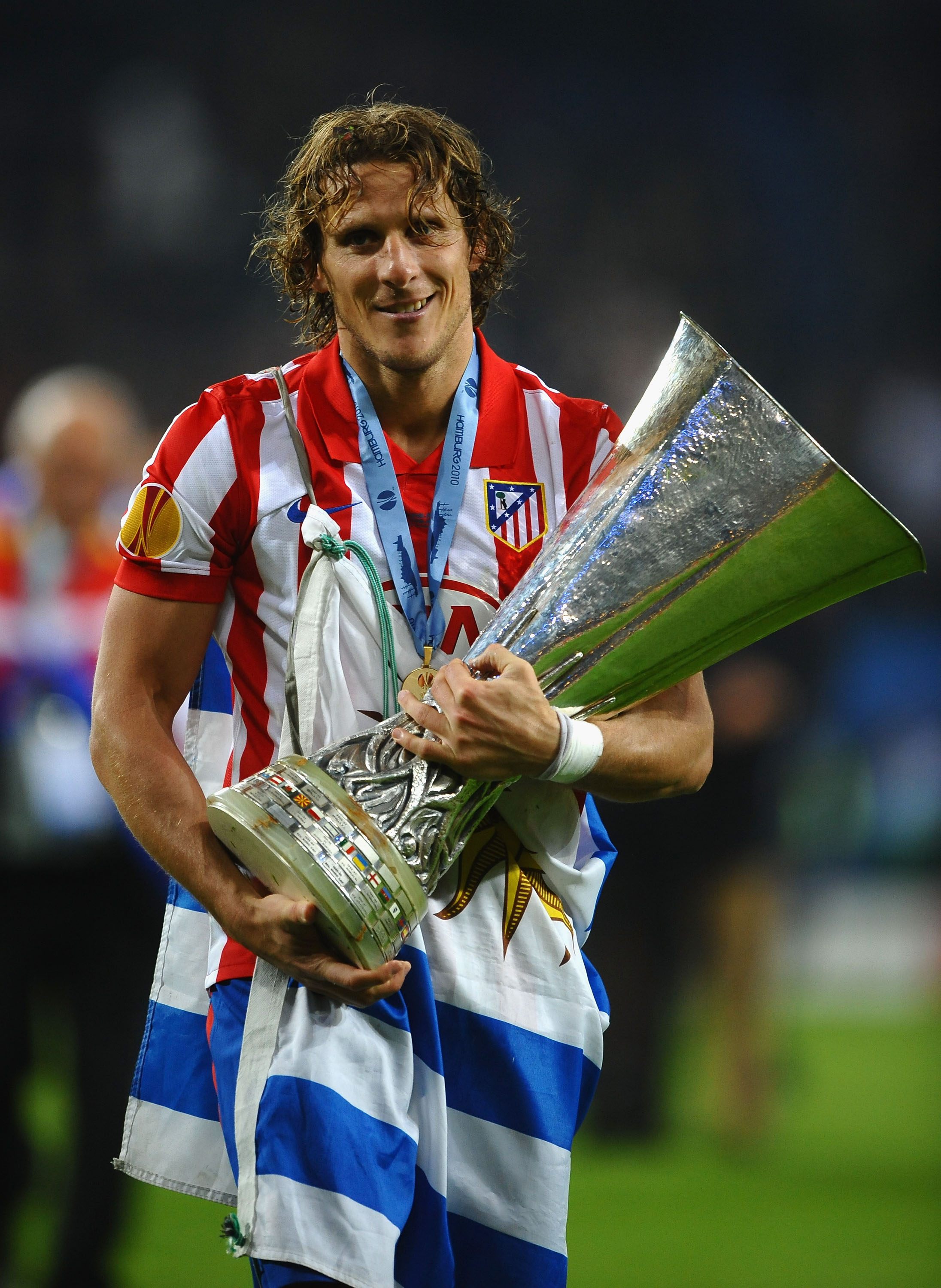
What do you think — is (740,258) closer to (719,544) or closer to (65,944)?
(65,944)

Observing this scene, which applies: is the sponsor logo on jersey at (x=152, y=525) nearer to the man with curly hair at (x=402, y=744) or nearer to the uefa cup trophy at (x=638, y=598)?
the man with curly hair at (x=402, y=744)

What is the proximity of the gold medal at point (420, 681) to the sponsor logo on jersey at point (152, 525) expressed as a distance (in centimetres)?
35

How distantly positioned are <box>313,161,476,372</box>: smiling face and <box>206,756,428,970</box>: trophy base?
24.1 inches

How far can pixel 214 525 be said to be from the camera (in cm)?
191

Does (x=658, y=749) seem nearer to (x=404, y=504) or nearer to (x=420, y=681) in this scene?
(x=420, y=681)

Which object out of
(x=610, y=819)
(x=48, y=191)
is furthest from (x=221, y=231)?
(x=610, y=819)

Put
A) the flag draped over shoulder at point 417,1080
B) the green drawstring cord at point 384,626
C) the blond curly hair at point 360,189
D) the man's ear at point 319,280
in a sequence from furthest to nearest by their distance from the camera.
→ the man's ear at point 319,280
the blond curly hair at point 360,189
the green drawstring cord at point 384,626
the flag draped over shoulder at point 417,1080

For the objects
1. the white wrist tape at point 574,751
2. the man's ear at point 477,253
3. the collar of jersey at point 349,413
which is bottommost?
the white wrist tape at point 574,751

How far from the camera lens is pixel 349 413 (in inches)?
79.7

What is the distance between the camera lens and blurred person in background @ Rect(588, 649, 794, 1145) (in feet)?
18.8

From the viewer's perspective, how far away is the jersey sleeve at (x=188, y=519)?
6.18 feet

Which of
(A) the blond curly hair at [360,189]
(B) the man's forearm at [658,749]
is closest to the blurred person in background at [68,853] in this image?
(A) the blond curly hair at [360,189]

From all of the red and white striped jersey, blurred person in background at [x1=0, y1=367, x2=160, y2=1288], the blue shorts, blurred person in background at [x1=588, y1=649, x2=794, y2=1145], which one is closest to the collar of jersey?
the red and white striped jersey

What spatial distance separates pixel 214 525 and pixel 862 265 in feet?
27.2
